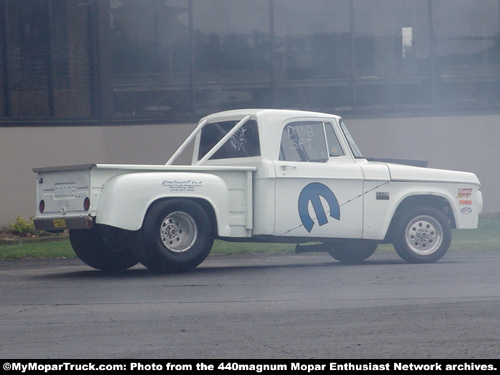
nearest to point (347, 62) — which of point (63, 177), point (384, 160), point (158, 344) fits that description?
point (384, 160)

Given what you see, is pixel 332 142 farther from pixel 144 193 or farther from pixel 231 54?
pixel 231 54

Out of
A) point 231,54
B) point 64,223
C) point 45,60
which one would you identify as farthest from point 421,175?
point 45,60

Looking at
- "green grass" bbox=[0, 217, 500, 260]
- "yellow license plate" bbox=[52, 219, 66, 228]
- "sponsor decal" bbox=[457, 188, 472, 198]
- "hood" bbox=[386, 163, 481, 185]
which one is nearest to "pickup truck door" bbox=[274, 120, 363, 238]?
"hood" bbox=[386, 163, 481, 185]

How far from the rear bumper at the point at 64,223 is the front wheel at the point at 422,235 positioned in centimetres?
413

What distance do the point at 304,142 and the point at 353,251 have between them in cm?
182

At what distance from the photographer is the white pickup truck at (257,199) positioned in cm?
1088

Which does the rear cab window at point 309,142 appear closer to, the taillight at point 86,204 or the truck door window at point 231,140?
the truck door window at point 231,140

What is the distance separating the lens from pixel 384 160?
44.6 ft

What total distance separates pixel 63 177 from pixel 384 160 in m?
4.77

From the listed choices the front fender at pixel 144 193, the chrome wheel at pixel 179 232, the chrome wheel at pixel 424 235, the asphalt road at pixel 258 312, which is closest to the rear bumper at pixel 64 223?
the front fender at pixel 144 193

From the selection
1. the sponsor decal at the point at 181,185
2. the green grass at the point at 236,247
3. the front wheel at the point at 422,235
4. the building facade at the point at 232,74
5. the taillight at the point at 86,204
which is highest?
the building facade at the point at 232,74

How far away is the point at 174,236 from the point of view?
36.8 feet

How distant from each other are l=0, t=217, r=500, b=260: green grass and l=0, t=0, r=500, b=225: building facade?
292cm

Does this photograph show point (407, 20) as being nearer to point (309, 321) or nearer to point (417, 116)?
point (417, 116)
